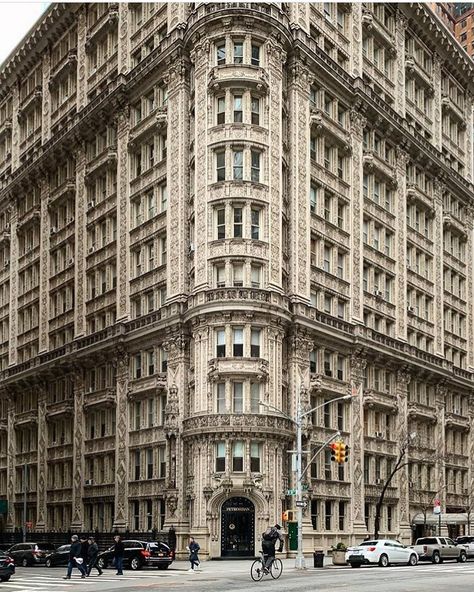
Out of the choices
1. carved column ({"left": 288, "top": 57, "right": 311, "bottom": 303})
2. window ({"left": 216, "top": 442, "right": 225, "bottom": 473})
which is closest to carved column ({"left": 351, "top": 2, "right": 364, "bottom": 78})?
carved column ({"left": 288, "top": 57, "right": 311, "bottom": 303})

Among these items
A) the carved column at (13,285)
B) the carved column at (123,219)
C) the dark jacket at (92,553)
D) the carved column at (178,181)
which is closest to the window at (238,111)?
the carved column at (178,181)

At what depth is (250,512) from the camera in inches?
2506

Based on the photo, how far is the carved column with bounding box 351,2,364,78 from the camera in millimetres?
82562

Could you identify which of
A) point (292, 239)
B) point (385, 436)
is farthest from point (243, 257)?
point (385, 436)

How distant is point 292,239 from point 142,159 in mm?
15260

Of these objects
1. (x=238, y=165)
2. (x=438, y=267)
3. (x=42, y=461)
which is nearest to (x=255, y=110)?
(x=238, y=165)

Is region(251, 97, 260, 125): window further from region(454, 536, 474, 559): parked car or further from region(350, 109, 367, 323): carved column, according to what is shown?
region(454, 536, 474, 559): parked car

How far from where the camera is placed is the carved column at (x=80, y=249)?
86000mm

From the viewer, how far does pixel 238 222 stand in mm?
67062

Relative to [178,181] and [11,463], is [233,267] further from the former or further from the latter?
[11,463]

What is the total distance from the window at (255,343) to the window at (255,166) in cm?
1052

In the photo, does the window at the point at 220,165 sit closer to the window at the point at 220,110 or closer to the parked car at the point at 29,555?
the window at the point at 220,110

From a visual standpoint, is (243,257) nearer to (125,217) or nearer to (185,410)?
(185,410)

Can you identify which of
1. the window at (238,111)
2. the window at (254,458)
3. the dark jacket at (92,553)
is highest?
the window at (238,111)
